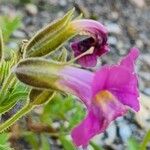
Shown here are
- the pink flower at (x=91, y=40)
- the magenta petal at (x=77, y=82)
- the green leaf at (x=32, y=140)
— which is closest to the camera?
the magenta petal at (x=77, y=82)

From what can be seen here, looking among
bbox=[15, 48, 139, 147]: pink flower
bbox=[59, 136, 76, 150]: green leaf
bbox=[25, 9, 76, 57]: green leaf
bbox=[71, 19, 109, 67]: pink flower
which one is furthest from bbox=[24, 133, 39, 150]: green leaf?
bbox=[15, 48, 139, 147]: pink flower

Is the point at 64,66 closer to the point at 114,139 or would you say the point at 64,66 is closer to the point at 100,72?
the point at 100,72

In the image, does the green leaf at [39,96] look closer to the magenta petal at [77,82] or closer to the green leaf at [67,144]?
the magenta petal at [77,82]

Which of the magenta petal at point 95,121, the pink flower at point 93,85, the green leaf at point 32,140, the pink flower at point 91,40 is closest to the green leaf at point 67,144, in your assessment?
the green leaf at point 32,140

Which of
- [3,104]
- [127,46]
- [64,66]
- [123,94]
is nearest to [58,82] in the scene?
[64,66]

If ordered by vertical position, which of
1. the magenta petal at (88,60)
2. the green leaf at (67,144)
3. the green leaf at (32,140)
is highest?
the magenta petal at (88,60)

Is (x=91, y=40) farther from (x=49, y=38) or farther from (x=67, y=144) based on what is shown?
(x=67, y=144)

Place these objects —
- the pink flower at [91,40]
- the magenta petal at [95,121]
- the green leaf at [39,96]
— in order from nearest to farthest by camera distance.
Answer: the magenta petal at [95,121] → the green leaf at [39,96] → the pink flower at [91,40]

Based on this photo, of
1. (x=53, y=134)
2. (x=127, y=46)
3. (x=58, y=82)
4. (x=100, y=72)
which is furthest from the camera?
(x=127, y=46)

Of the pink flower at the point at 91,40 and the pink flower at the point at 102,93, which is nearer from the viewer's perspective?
the pink flower at the point at 102,93
